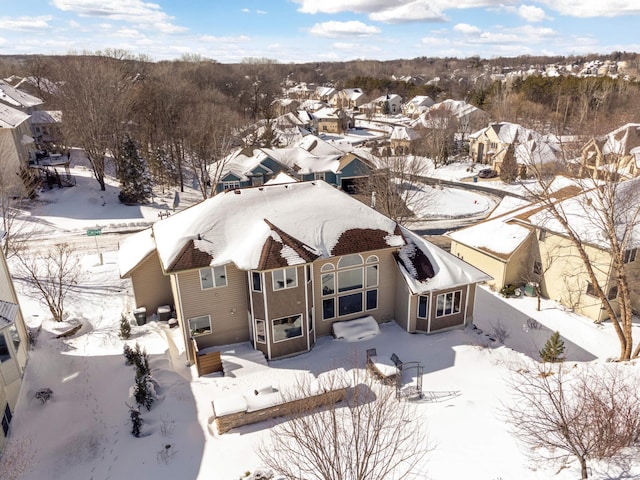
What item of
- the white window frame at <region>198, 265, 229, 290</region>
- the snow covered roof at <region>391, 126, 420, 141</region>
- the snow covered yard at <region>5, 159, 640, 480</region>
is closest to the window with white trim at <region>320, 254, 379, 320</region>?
the snow covered yard at <region>5, 159, 640, 480</region>

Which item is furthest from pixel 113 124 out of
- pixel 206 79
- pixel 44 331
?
pixel 206 79

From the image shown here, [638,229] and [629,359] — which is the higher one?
[638,229]

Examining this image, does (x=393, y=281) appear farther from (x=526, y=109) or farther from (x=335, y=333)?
(x=526, y=109)

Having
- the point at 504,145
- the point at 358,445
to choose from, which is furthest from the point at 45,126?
the point at 358,445

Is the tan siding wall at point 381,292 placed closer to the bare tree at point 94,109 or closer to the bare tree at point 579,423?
the bare tree at point 579,423

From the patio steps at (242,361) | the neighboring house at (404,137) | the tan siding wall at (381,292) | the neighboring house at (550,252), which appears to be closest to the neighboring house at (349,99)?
the neighboring house at (404,137)
